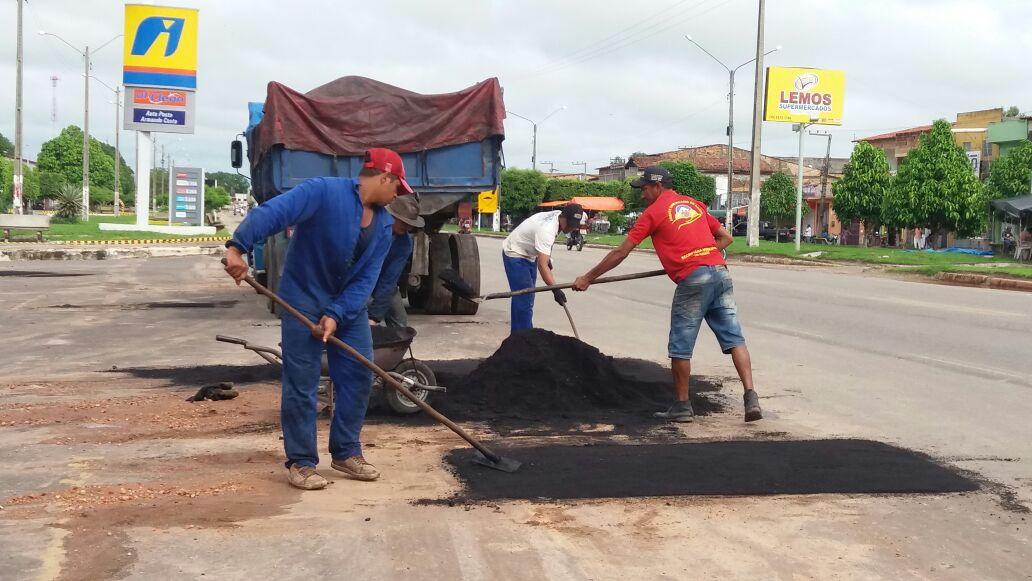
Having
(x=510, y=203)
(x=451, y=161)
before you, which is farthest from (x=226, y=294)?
(x=510, y=203)

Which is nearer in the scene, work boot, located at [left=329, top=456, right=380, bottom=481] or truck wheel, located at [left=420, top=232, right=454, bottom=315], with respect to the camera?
work boot, located at [left=329, top=456, right=380, bottom=481]

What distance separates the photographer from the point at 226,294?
58.3 feet

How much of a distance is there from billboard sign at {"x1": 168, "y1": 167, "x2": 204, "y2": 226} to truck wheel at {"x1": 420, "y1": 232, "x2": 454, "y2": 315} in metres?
35.0

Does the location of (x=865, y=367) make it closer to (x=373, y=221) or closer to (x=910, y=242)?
(x=373, y=221)

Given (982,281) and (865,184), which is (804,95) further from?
(982,281)

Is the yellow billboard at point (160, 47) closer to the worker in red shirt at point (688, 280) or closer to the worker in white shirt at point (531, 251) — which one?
the worker in white shirt at point (531, 251)

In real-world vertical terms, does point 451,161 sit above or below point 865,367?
above

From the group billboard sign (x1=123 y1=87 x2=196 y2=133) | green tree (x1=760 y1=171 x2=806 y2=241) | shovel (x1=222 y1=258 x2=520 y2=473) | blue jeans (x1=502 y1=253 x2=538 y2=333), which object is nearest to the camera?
shovel (x1=222 y1=258 x2=520 y2=473)

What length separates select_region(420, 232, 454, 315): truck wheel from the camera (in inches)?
586

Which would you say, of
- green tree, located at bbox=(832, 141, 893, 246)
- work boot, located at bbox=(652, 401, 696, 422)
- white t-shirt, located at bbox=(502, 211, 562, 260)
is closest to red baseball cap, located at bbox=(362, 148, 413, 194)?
work boot, located at bbox=(652, 401, 696, 422)

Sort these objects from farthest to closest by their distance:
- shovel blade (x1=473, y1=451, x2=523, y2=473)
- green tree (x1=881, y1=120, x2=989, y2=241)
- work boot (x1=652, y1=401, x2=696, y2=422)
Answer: green tree (x1=881, y1=120, x2=989, y2=241)
work boot (x1=652, y1=401, x2=696, y2=422)
shovel blade (x1=473, y1=451, x2=523, y2=473)

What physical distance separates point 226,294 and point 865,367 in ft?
38.3

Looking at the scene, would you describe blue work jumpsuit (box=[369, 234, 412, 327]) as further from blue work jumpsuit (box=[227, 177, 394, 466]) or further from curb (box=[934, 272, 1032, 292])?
curb (box=[934, 272, 1032, 292])

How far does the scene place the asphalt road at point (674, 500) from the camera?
402 cm
